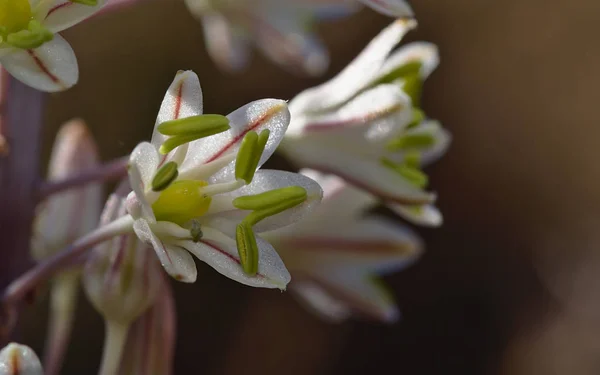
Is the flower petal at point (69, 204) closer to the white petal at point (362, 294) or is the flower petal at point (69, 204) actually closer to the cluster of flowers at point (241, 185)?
the cluster of flowers at point (241, 185)

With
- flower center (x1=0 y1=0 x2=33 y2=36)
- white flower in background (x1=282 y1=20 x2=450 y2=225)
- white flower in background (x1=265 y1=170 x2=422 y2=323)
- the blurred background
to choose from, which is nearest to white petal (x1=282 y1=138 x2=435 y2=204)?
white flower in background (x1=282 y1=20 x2=450 y2=225)

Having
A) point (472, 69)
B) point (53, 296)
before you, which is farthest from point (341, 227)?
point (472, 69)

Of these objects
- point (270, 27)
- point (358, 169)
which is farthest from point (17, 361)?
point (270, 27)

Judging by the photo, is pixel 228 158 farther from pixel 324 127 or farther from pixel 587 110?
pixel 587 110

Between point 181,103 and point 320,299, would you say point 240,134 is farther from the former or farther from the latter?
point 320,299

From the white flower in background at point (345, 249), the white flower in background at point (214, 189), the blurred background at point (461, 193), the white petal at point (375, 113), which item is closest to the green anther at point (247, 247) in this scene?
the white flower in background at point (214, 189)

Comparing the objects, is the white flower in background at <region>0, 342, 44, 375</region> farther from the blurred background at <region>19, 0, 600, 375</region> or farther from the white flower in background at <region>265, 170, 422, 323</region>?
the blurred background at <region>19, 0, 600, 375</region>
